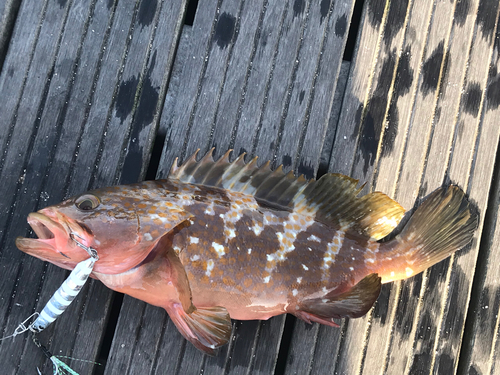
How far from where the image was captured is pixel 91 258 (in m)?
1.92

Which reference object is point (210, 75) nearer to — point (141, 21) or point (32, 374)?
point (141, 21)

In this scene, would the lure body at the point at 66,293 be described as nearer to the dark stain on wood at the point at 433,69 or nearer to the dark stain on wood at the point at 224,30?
the dark stain on wood at the point at 224,30

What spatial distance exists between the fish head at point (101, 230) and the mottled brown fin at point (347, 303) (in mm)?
983

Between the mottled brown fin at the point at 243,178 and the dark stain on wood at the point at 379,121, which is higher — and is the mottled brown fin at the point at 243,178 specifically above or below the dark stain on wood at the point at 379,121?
below

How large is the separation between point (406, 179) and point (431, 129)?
1.40 feet

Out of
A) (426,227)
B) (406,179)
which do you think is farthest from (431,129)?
(426,227)

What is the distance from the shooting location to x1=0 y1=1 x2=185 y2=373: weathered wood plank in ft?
7.99

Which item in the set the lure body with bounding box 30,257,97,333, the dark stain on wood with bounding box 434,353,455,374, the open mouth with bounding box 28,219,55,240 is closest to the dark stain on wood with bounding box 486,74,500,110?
the dark stain on wood with bounding box 434,353,455,374

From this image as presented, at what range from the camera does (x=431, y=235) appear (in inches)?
96.7

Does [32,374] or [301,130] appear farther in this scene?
[301,130]

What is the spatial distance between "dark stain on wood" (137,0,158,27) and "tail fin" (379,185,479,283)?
2.34 m

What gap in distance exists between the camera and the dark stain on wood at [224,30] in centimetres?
270

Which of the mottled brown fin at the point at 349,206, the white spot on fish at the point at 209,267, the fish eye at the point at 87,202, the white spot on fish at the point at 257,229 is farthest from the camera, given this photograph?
the mottled brown fin at the point at 349,206

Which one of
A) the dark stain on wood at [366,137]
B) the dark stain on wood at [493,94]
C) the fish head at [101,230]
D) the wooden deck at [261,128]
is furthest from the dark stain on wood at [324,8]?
the fish head at [101,230]
